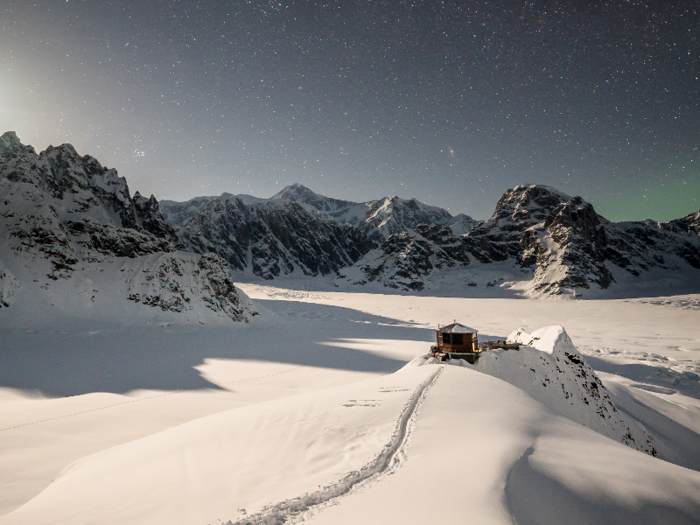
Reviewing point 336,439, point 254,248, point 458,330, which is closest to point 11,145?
point 458,330

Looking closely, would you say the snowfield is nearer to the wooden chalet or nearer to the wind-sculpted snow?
the wind-sculpted snow

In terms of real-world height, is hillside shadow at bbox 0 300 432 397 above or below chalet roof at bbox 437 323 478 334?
below

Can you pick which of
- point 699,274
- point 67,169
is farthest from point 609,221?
point 67,169

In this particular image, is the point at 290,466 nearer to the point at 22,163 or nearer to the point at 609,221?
the point at 22,163

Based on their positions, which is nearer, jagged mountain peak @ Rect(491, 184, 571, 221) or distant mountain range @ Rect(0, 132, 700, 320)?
distant mountain range @ Rect(0, 132, 700, 320)

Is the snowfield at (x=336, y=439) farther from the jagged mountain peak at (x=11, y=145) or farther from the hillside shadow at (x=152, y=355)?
the jagged mountain peak at (x=11, y=145)

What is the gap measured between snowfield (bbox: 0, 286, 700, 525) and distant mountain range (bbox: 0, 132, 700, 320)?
12.1m

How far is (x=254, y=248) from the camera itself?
17762cm

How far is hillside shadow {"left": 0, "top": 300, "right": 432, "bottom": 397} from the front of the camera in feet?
46.5

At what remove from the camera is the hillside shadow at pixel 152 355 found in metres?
14.2

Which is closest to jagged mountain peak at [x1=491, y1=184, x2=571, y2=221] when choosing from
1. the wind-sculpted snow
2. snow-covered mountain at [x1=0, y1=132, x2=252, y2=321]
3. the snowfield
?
the snowfield

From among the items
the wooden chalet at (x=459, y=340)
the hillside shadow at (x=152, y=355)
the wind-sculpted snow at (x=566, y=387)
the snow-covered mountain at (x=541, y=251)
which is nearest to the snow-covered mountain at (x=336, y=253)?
the snow-covered mountain at (x=541, y=251)

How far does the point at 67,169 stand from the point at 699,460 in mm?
82324

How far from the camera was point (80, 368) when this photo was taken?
15828mm
